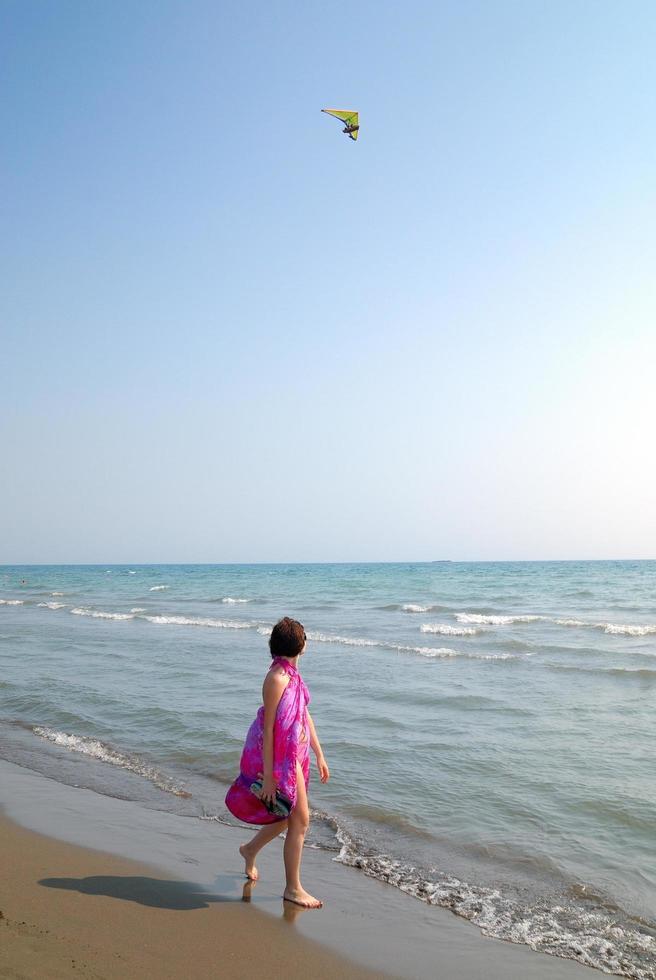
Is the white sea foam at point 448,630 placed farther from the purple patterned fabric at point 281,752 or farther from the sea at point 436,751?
the purple patterned fabric at point 281,752

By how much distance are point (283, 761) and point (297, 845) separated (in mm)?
547

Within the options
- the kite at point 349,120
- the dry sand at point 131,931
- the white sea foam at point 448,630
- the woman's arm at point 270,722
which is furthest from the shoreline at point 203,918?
the white sea foam at point 448,630

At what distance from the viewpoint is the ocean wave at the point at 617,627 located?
20.1 m

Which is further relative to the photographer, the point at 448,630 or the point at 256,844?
the point at 448,630

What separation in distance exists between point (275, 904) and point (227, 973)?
34.9 inches

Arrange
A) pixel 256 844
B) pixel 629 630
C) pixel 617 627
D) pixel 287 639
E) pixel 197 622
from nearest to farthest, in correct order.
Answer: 1. pixel 287 639
2. pixel 256 844
3. pixel 629 630
4. pixel 617 627
5. pixel 197 622

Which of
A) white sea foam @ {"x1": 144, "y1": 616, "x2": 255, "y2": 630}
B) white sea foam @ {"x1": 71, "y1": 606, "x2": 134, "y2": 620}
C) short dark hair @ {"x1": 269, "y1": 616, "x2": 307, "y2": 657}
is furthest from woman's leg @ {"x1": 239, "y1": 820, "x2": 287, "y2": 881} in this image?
white sea foam @ {"x1": 71, "y1": 606, "x2": 134, "y2": 620}

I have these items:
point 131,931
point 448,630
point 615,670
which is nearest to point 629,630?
point 448,630

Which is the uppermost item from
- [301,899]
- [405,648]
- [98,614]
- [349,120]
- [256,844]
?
[349,120]

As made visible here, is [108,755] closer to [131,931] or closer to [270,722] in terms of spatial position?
[131,931]

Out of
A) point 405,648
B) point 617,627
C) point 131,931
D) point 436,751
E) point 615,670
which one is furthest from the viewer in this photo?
point 617,627

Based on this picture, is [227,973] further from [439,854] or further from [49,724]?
[49,724]

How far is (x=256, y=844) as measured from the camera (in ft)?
14.7

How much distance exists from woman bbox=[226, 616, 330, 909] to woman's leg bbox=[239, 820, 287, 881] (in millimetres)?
10
